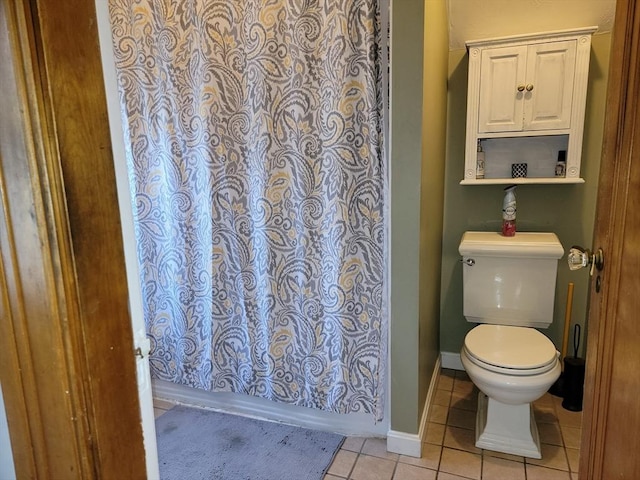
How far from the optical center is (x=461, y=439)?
196cm

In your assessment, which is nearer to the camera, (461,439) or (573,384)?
(461,439)

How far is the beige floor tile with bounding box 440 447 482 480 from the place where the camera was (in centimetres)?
174

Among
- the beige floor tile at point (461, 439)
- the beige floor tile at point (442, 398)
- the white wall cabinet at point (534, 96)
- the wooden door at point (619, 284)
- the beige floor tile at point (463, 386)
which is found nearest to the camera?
the wooden door at point (619, 284)

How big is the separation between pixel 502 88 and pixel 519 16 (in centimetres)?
40

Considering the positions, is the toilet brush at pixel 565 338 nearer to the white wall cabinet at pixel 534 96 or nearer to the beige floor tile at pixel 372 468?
the white wall cabinet at pixel 534 96

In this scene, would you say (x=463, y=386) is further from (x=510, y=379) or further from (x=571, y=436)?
(x=510, y=379)

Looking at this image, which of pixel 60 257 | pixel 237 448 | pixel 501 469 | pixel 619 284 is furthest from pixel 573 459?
pixel 60 257

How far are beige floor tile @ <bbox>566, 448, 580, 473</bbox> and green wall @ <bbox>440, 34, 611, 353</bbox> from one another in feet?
2.27

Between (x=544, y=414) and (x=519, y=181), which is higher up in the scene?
(x=519, y=181)

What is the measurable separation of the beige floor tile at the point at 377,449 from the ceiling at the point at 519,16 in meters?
2.11

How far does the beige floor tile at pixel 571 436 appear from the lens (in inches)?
74.8

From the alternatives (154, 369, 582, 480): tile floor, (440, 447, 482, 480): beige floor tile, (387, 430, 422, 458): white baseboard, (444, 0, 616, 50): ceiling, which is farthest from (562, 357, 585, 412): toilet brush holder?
(444, 0, 616, 50): ceiling

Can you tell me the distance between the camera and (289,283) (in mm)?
1894

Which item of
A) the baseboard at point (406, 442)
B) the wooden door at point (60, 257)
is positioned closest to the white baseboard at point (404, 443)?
the baseboard at point (406, 442)
